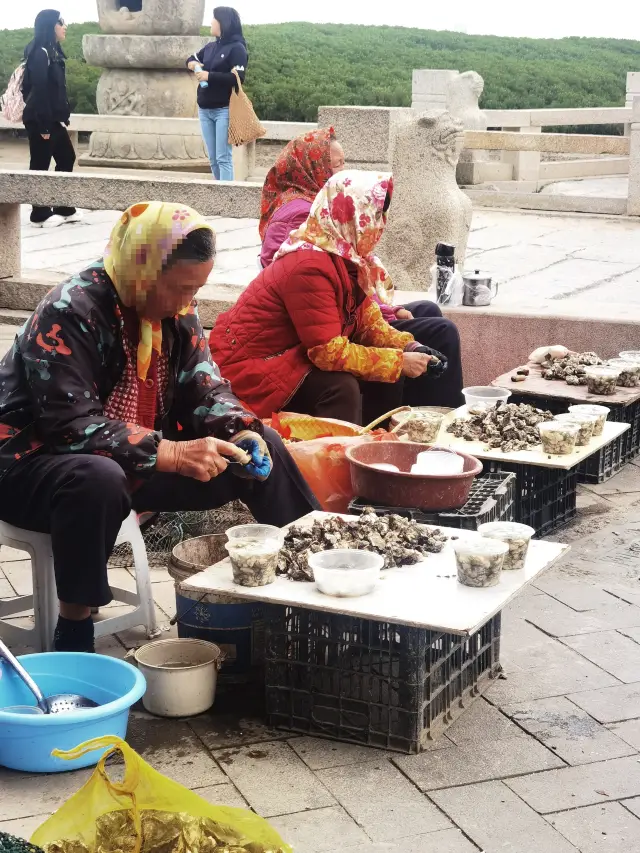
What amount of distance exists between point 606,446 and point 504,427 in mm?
922

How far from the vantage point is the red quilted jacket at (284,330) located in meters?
5.04

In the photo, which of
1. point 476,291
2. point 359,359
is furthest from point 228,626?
point 476,291

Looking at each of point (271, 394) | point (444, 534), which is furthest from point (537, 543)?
point (271, 394)

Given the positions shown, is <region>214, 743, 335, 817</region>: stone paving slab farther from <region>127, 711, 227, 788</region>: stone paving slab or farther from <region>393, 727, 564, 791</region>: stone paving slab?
<region>393, 727, 564, 791</region>: stone paving slab

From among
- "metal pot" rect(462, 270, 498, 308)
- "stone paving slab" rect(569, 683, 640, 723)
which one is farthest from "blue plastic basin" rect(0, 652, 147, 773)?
"metal pot" rect(462, 270, 498, 308)

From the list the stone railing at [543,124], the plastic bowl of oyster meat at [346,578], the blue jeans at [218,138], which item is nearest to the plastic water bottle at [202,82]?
the blue jeans at [218,138]

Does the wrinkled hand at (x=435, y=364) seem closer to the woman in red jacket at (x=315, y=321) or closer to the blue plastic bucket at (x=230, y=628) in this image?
the woman in red jacket at (x=315, y=321)

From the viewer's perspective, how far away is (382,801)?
2.94 meters

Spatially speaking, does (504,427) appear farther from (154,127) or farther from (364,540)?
(154,127)

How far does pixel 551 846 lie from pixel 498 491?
1.67 m

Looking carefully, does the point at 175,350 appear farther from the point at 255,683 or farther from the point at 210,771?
the point at 210,771

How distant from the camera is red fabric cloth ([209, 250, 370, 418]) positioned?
5035 millimetres

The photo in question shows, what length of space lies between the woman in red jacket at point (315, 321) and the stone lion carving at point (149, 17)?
12983 millimetres

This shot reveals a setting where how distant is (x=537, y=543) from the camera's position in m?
3.63
